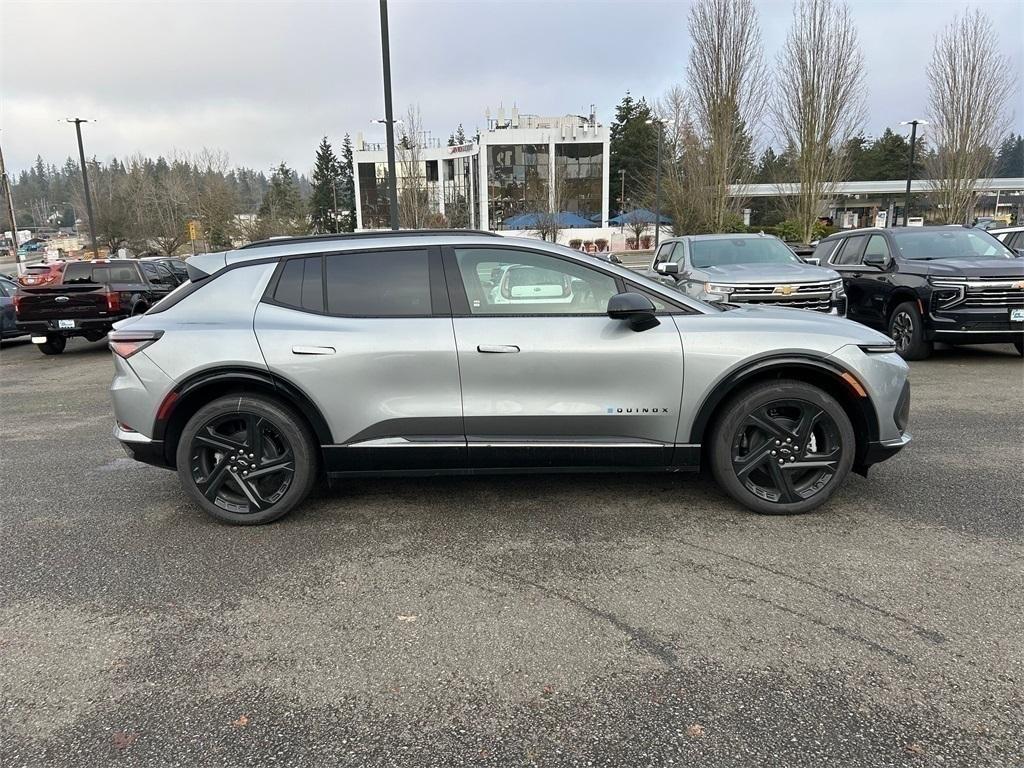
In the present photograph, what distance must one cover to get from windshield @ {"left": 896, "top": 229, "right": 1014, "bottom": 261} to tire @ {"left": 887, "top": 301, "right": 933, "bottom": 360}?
0.79 meters

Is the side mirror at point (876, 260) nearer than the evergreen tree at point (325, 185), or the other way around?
the side mirror at point (876, 260)

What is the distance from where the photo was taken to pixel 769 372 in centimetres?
405

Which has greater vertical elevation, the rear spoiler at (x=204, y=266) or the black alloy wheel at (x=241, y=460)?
the rear spoiler at (x=204, y=266)

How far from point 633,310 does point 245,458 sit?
2.47m

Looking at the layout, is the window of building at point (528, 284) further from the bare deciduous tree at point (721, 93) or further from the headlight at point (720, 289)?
the bare deciduous tree at point (721, 93)

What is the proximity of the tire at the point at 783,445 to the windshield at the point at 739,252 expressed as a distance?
22.3 feet

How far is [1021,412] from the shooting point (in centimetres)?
640

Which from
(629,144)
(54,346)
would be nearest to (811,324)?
(54,346)

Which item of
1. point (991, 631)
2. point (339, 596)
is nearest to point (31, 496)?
point (339, 596)

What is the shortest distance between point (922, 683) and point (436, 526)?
2.55 metres

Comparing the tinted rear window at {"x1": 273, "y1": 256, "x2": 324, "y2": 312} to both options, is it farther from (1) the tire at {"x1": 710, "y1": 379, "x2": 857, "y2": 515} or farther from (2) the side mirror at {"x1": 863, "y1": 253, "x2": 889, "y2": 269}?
(2) the side mirror at {"x1": 863, "y1": 253, "x2": 889, "y2": 269}

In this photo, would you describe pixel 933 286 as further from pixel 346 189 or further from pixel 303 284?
pixel 346 189

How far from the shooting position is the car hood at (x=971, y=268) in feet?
27.4

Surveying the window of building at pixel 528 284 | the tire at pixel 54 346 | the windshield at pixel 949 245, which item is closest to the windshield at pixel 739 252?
the windshield at pixel 949 245
